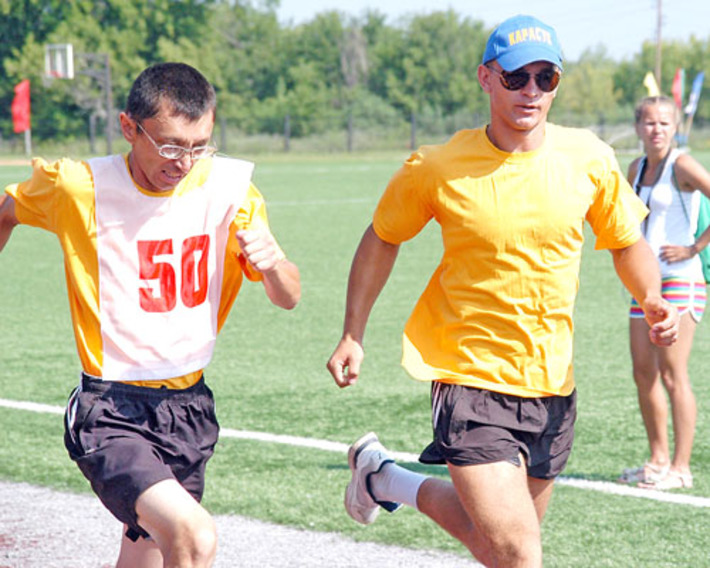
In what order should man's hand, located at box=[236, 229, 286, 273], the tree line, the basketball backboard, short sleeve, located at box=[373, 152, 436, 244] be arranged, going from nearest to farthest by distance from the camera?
man's hand, located at box=[236, 229, 286, 273] → short sleeve, located at box=[373, 152, 436, 244] → the basketball backboard → the tree line

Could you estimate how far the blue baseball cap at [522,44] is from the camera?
4.17 metres

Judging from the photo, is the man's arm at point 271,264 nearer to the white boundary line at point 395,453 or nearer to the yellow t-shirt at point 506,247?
the yellow t-shirt at point 506,247

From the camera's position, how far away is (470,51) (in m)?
92.0

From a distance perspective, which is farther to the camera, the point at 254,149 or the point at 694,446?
the point at 254,149

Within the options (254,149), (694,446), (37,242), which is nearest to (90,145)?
(254,149)

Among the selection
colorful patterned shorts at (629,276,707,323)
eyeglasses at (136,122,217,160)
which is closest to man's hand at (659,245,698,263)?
colorful patterned shorts at (629,276,707,323)

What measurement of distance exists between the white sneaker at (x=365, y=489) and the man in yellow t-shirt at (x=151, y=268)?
1.23 meters

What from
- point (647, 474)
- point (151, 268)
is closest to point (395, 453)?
point (647, 474)

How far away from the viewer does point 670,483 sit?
639cm

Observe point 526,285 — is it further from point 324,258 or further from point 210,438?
point 324,258

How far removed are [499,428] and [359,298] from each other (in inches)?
27.6

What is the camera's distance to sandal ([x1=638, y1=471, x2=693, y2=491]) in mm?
6379

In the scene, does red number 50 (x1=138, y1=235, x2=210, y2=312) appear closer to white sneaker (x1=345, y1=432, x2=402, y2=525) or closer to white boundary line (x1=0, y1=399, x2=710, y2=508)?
white sneaker (x1=345, y1=432, x2=402, y2=525)

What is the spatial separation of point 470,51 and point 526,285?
89.8 meters
